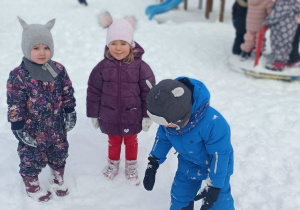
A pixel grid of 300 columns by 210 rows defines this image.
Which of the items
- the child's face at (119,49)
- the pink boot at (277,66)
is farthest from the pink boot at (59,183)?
the pink boot at (277,66)

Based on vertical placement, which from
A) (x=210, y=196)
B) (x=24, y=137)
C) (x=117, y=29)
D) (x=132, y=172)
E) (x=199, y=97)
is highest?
(x=117, y=29)

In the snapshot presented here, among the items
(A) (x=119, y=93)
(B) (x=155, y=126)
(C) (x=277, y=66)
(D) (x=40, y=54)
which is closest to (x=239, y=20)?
(C) (x=277, y=66)

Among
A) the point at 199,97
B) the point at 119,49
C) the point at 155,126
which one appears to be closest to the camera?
the point at 199,97

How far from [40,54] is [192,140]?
4.60 feet

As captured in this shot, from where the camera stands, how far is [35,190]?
121 inches

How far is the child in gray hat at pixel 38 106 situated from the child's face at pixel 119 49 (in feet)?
1.56

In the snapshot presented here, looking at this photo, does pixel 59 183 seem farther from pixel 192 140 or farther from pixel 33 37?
pixel 192 140

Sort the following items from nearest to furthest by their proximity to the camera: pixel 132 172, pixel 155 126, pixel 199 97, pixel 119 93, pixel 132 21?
pixel 199 97 < pixel 119 93 < pixel 132 21 < pixel 132 172 < pixel 155 126

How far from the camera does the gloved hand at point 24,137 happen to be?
2.72 metres

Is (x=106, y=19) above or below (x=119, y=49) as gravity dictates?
above

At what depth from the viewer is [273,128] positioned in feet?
14.1

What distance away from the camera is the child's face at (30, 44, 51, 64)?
8.66 ft

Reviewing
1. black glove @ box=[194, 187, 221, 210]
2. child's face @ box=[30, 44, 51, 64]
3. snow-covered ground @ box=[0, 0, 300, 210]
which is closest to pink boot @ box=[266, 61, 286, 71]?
snow-covered ground @ box=[0, 0, 300, 210]

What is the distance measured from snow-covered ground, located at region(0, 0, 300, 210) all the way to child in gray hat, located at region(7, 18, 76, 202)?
410mm
